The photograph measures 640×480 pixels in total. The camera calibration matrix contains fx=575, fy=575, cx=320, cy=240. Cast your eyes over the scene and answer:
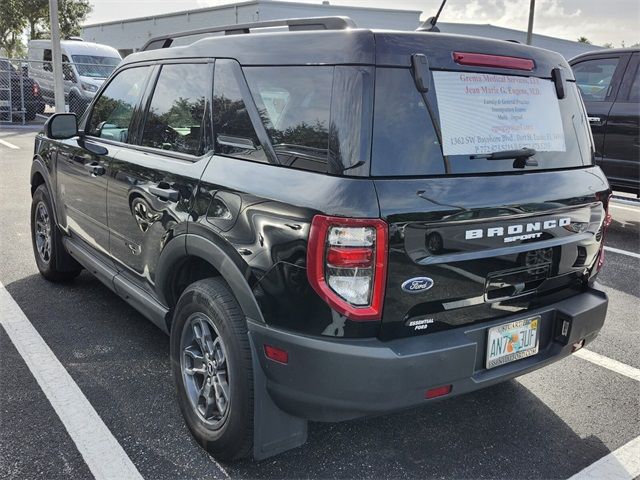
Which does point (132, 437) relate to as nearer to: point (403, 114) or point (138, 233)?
point (138, 233)

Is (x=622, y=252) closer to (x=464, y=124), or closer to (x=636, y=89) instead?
(x=636, y=89)

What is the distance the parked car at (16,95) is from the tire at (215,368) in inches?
669

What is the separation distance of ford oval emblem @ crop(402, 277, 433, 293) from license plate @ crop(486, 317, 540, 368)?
1.34ft

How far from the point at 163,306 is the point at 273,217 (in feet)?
3.80

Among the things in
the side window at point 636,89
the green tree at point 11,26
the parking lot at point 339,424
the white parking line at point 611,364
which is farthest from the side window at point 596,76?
the green tree at point 11,26

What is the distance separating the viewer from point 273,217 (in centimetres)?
217

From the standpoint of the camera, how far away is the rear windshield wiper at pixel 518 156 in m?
2.35

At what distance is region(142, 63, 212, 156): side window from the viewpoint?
2.78 m

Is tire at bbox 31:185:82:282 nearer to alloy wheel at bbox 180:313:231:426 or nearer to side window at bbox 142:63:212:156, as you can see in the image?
side window at bbox 142:63:212:156

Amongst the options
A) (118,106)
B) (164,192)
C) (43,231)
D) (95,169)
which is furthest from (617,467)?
(43,231)

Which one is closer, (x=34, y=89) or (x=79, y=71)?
(x=79, y=71)

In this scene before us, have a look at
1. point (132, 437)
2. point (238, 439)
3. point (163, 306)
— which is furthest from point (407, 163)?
point (132, 437)

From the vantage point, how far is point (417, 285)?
2.09m

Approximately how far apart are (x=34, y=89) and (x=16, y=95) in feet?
1.81
